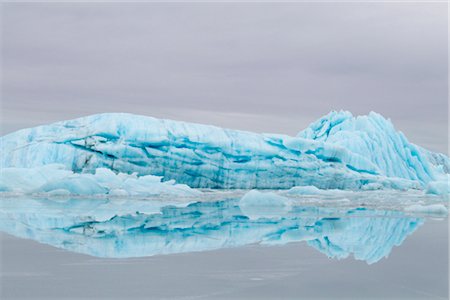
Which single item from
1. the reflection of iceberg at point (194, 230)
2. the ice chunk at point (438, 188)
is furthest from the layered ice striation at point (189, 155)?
the reflection of iceberg at point (194, 230)

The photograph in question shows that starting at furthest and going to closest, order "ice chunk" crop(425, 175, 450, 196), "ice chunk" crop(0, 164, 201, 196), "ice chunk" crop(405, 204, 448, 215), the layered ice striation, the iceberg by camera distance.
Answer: "ice chunk" crop(425, 175, 450, 196) < the layered ice striation < "ice chunk" crop(0, 164, 201, 196) < "ice chunk" crop(405, 204, 448, 215) < the iceberg

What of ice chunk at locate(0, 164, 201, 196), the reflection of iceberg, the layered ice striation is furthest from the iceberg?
the layered ice striation

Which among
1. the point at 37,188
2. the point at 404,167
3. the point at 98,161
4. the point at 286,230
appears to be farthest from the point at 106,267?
the point at 404,167

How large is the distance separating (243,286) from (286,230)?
11.2 ft

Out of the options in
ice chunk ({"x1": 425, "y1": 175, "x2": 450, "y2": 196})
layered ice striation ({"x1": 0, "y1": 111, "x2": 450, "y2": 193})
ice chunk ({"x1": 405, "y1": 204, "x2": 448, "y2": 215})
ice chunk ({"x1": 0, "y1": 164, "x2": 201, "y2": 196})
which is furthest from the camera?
ice chunk ({"x1": 425, "y1": 175, "x2": 450, "y2": 196})

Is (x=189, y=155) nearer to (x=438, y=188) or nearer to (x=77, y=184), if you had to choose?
(x=77, y=184)

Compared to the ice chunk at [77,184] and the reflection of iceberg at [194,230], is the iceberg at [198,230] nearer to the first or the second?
the reflection of iceberg at [194,230]

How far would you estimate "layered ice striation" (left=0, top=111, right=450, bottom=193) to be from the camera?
19.1 m

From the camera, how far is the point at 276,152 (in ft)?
69.6

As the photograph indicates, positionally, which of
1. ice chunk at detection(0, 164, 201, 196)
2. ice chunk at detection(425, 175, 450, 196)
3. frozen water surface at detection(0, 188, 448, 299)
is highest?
ice chunk at detection(425, 175, 450, 196)

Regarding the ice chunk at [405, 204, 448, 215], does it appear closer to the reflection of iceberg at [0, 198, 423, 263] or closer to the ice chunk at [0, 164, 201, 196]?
the reflection of iceberg at [0, 198, 423, 263]

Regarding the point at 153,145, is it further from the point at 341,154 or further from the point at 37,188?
the point at 341,154

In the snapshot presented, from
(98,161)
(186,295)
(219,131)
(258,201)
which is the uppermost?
(219,131)

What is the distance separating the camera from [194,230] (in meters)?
7.29
